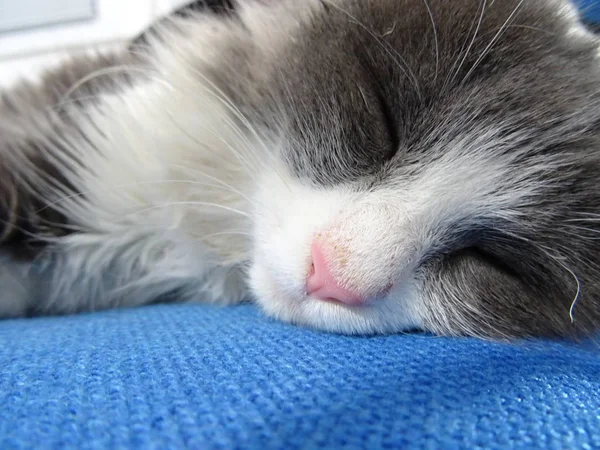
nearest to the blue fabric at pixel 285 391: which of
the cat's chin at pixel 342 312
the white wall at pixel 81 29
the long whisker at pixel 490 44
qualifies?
the cat's chin at pixel 342 312

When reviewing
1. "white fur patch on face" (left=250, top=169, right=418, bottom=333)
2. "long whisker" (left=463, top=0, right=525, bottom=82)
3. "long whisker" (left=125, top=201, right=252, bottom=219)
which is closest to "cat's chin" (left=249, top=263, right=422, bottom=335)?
"white fur patch on face" (left=250, top=169, right=418, bottom=333)

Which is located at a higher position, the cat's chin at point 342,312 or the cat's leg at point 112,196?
the cat's leg at point 112,196

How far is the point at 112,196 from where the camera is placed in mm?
873

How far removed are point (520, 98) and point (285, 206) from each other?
1.12 ft

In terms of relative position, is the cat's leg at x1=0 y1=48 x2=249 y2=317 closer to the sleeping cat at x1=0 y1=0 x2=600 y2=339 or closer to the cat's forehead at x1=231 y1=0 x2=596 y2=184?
the sleeping cat at x1=0 y1=0 x2=600 y2=339

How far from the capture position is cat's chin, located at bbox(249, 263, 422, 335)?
661mm

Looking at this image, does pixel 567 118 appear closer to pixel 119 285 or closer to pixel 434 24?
pixel 434 24

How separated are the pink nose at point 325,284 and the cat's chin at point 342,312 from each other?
1cm

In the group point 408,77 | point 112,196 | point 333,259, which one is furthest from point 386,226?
point 112,196

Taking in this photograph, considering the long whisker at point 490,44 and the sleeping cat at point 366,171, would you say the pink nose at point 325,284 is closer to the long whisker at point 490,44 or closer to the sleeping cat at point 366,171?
the sleeping cat at point 366,171

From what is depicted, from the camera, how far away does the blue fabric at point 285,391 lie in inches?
14.7

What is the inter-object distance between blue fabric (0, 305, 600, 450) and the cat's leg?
215mm

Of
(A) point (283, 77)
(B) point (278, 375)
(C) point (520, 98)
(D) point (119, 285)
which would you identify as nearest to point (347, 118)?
(A) point (283, 77)

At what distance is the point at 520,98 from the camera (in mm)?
692
